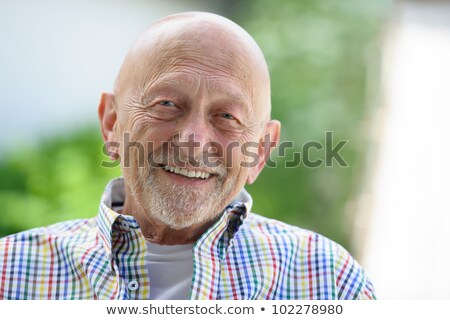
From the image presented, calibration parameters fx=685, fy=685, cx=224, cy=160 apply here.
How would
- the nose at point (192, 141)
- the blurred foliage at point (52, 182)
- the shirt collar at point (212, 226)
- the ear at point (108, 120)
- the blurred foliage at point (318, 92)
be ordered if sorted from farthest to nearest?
the blurred foliage at point (318, 92), the blurred foliage at point (52, 182), the ear at point (108, 120), the shirt collar at point (212, 226), the nose at point (192, 141)

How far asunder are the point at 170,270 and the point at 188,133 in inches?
15.2

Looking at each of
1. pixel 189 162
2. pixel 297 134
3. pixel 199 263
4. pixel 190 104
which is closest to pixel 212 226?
pixel 199 263

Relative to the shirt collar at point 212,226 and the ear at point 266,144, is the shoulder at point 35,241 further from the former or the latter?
the ear at point 266,144

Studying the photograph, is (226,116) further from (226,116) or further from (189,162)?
(189,162)

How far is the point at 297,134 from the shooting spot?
6.19 meters

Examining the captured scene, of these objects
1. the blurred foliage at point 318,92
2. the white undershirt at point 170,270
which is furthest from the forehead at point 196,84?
the blurred foliage at point 318,92

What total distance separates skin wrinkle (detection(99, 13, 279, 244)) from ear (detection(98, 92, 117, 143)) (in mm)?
106

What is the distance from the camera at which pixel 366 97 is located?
614 cm

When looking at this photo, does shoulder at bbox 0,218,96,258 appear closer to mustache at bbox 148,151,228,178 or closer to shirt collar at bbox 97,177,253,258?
shirt collar at bbox 97,177,253,258

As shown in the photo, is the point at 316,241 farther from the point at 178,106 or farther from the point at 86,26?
the point at 86,26

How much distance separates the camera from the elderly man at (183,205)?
174 cm

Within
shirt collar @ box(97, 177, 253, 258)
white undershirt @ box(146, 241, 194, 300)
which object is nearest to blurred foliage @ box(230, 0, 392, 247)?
shirt collar @ box(97, 177, 253, 258)
